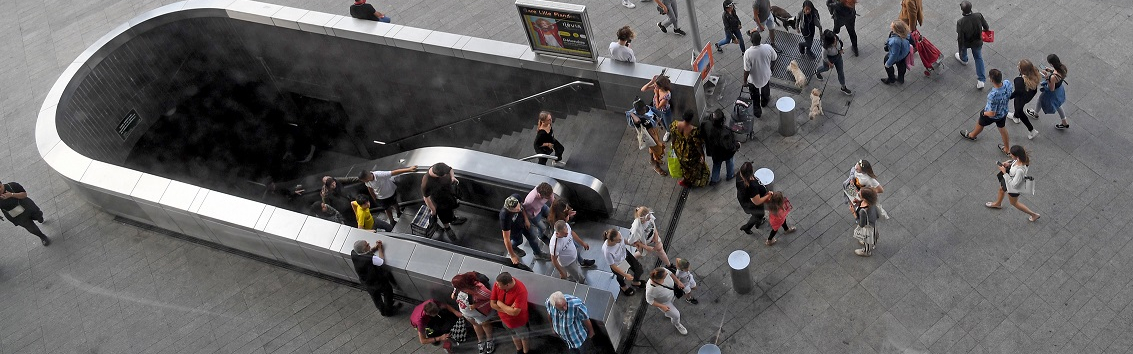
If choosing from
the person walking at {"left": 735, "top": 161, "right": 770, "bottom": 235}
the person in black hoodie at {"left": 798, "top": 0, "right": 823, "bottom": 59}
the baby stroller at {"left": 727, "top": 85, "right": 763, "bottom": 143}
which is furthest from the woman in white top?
the person in black hoodie at {"left": 798, "top": 0, "right": 823, "bottom": 59}

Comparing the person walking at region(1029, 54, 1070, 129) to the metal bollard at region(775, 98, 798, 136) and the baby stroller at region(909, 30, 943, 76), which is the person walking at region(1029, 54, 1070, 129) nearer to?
the baby stroller at region(909, 30, 943, 76)

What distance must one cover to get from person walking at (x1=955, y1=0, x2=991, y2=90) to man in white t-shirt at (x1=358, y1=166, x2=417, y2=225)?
782cm

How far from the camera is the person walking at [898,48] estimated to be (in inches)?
488

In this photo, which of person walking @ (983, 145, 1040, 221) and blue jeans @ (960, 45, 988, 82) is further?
blue jeans @ (960, 45, 988, 82)

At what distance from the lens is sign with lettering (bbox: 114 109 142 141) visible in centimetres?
1589

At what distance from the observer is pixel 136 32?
1552 centimetres

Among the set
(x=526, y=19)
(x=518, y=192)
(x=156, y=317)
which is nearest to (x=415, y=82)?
(x=526, y=19)

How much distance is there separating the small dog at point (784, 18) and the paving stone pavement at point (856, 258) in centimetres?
73

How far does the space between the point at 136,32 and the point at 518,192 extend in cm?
821

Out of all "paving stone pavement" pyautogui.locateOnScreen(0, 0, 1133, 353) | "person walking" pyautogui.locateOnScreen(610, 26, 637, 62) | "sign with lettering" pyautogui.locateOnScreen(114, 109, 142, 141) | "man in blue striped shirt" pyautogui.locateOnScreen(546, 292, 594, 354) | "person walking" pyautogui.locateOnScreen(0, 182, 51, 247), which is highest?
"person walking" pyautogui.locateOnScreen(0, 182, 51, 247)

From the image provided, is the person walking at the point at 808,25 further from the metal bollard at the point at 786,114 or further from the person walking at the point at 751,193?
the person walking at the point at 751,193

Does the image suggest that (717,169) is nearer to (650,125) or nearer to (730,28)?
(650,125)

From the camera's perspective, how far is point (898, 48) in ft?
41.0

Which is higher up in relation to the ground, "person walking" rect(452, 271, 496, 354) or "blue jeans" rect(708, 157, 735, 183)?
"person walking" rect(452, 271, 496, 354)
